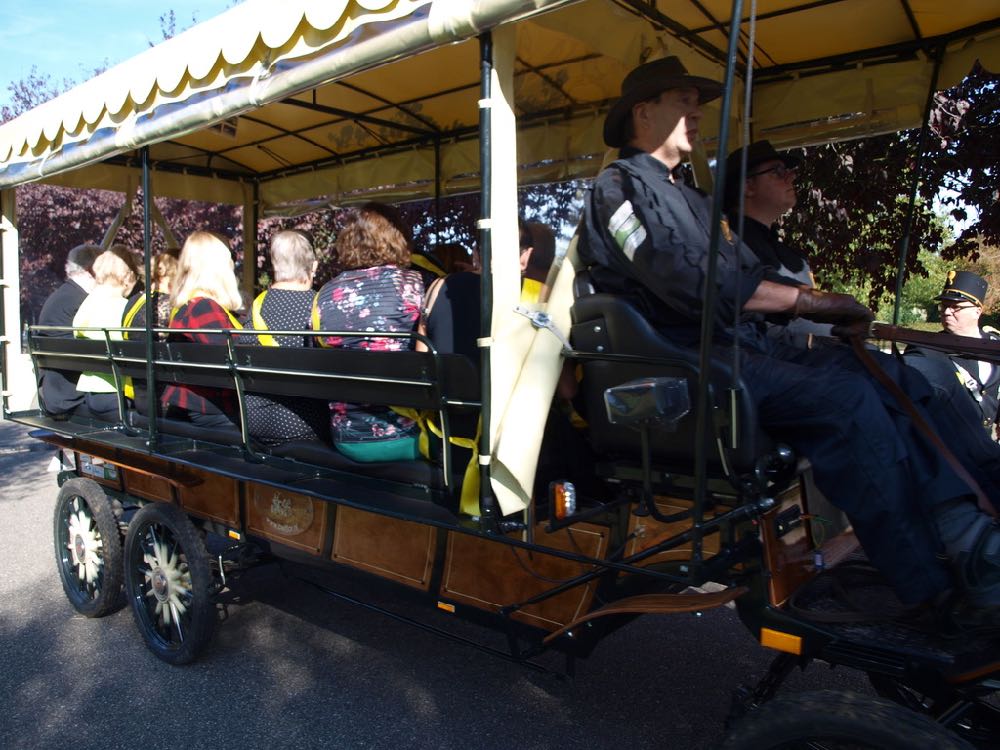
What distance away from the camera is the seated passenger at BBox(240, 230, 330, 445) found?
356cm

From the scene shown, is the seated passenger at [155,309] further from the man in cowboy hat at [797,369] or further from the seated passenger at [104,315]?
the man in cowboy hat at [797,369]

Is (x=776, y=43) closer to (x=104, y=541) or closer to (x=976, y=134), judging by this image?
(x=976, y=134)

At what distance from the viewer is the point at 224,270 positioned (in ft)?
13.2

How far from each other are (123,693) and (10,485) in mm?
4859

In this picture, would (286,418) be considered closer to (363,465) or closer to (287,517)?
(287,517)

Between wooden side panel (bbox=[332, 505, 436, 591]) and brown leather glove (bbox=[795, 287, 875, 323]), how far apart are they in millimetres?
1534

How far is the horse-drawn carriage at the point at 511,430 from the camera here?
2.19 m

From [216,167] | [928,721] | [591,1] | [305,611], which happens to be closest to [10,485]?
[216,167]

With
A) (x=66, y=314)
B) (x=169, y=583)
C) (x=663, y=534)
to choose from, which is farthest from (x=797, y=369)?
(x=66, y=314)

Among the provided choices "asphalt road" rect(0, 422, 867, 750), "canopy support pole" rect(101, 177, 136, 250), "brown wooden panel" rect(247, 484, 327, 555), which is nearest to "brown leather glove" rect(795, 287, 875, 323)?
"asphalt road" rect(0, 422, 867, 750)

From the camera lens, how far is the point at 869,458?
212 centimetres

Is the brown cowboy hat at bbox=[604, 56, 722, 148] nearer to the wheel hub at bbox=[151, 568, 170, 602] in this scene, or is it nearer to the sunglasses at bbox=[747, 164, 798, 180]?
the sunglasses at bbox=[747, 164, 798, 180]

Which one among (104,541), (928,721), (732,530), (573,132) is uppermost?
(573,132)

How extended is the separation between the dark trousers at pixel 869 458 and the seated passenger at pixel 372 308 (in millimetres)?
1410
